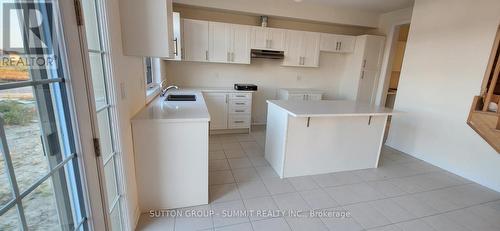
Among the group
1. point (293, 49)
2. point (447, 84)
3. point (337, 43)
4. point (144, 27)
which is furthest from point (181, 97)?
point (447, 84)

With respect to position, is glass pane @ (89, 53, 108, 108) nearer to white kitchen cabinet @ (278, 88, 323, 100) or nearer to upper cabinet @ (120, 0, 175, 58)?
upper cabinet @ (120, 0, 175, 58)

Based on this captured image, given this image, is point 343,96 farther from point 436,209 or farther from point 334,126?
point 436,209

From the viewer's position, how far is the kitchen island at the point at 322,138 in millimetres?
2576

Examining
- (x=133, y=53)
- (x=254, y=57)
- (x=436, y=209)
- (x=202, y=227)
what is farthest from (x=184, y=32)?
(x=436, y=209)

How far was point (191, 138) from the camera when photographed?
1897 millimetres

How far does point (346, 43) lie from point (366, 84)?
1.05 metres

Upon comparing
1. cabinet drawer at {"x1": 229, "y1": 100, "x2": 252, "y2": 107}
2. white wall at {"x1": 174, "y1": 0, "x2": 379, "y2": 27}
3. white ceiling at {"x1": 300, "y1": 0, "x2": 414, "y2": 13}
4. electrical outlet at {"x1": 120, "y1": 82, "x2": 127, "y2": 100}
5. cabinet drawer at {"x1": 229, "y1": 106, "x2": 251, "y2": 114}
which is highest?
white ceiling at {"x1": 300, "y1": 0, "x2": 414, "y2": 13}

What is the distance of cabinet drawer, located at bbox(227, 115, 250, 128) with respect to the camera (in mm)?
4238

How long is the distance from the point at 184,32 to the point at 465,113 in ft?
14.5

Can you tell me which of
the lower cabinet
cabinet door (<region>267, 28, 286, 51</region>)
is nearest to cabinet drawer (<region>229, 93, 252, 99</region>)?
the lower cabinet

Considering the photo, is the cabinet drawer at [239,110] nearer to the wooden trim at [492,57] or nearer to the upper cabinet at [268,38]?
the upper cabinet at [268,38]

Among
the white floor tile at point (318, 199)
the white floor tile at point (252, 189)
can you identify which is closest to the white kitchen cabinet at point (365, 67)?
the white floor tile at point (318, 199)

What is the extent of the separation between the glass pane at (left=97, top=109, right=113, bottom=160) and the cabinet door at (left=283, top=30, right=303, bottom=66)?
12.3ft

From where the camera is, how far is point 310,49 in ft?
15.1
